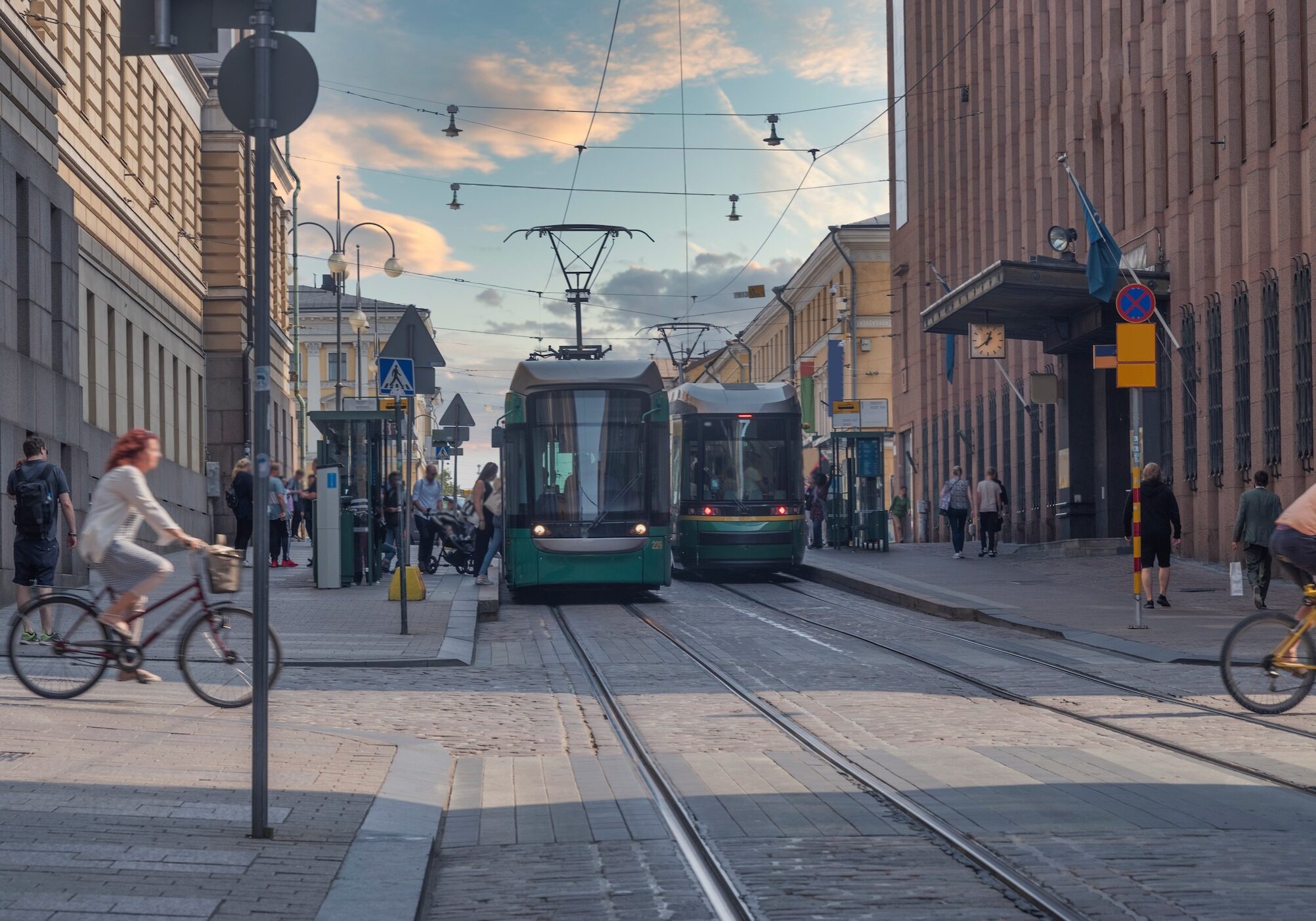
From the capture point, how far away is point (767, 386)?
89.4 feet

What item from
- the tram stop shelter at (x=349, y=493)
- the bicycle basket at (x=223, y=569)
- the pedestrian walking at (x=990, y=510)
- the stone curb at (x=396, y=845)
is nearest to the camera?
the stone curb at (x=396, y=845)

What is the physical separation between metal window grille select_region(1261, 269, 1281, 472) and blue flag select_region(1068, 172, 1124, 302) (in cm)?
310

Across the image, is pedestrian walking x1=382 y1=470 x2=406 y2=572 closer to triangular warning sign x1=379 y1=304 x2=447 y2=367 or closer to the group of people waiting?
the group of people waiting

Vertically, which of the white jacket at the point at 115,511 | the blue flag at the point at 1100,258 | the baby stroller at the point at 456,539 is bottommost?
the baby stroller at the point at 456,539

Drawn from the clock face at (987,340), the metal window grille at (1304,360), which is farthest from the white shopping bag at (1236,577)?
the clock face at (987,340)

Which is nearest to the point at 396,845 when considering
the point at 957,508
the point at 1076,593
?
the point at 1076,593

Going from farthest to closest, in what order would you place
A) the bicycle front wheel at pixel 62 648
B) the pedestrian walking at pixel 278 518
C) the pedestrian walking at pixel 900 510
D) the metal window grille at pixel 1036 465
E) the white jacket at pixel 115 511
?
the pedestrian walking at pixel 900 510
the metal window grille at pixel 1036 465
the pedestrian walking at pixel 278 518
the bicycle front wheel at pixel 62 648
the white jacket at pixel 115 511

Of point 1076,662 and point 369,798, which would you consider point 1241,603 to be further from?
point 369,798

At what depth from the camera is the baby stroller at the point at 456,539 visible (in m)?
28.2

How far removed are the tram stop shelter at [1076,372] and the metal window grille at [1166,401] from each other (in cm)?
13

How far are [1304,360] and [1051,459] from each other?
12.6 meters

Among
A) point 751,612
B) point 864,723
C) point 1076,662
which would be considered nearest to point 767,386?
point 751,612

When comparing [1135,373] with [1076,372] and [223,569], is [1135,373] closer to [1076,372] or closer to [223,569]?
[223,569]

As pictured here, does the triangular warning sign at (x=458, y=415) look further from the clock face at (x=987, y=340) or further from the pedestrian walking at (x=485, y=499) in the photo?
the clock face at (x=987, y=340)
